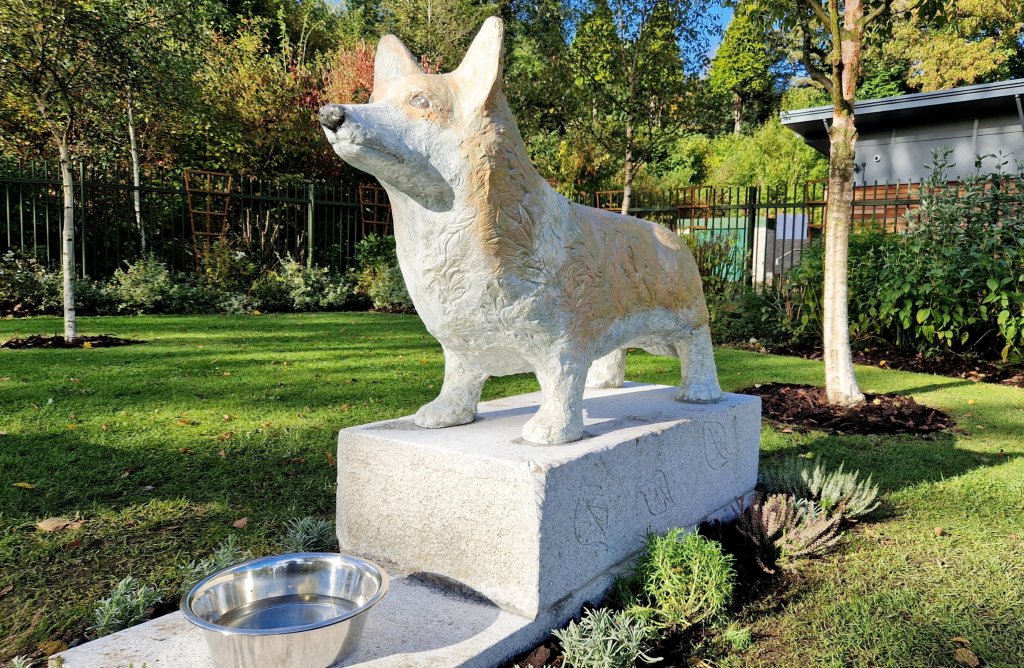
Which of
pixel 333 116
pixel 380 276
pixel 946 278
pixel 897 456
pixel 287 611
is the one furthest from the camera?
pixel 380 276

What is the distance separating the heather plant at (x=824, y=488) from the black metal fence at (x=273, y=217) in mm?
6016

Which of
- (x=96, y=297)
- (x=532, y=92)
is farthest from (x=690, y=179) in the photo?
(x=96, y=297)

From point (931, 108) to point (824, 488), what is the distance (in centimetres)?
1293

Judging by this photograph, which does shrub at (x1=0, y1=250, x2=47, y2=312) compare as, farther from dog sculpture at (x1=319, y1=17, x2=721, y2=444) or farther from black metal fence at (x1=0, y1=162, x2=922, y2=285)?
dog sculpture at (x1=319, y1=17, x2=721, y2=444)

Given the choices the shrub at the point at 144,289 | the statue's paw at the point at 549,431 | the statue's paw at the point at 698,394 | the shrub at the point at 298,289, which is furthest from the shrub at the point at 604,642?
the shrub at the point at 298,289

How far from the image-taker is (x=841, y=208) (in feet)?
18.3

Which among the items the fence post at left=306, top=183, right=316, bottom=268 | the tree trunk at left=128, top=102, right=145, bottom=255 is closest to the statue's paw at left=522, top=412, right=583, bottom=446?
the tree trunk at left=128, top=102, right=145, bottom=255

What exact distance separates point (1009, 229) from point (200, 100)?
46.2 feet

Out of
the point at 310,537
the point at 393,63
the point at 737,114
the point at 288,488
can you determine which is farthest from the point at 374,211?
the point at 737,114

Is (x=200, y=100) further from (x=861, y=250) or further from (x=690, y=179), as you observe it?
(x=690, y=179)

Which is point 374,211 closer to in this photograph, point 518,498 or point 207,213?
point 207,213

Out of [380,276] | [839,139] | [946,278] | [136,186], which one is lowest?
[946,278]

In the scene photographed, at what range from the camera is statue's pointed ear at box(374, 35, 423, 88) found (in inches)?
92.2

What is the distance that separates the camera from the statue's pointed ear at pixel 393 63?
2.34 meters
